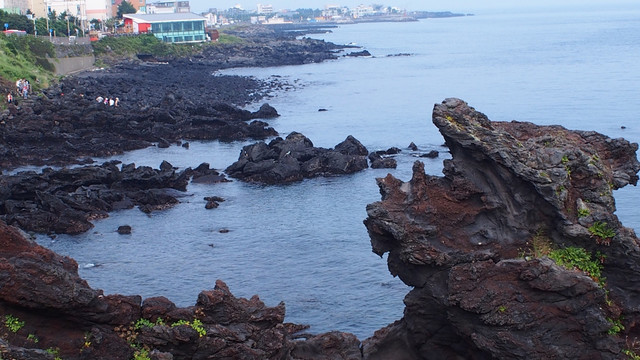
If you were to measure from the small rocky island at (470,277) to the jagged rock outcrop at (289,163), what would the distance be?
34.0 m

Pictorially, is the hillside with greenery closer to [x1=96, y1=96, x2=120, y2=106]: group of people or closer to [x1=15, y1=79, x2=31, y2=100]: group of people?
[x1=15, y1=79, x2=31, y2=100]: group of people

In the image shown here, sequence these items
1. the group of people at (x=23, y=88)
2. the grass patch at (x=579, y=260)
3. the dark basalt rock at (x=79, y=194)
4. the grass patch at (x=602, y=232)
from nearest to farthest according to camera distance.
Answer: the grass patch at (x=602, y=232), the grass patch at (x=579, y=260), the dark basalt rock at (x=79, y=194), the group of people at (x=23, y=88)

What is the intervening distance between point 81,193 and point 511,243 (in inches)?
1329

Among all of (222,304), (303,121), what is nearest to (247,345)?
(222,304)

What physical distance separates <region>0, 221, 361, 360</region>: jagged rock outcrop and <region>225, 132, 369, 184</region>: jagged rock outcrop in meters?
35.5

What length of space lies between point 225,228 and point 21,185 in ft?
41.5

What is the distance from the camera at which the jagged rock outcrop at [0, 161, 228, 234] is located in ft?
143

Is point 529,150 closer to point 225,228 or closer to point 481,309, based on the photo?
point 481,309

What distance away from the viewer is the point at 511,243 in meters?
20.7

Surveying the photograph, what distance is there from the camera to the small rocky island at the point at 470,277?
18484 mm

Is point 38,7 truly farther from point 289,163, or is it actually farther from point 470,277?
point 470,277

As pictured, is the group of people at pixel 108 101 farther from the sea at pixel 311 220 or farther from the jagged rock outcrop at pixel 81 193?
the jagged rock outcrop at pixel 81 193

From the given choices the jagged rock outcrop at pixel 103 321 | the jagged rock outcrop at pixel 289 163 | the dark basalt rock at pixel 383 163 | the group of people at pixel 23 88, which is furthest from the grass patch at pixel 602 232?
the group of people at pixel 23 88

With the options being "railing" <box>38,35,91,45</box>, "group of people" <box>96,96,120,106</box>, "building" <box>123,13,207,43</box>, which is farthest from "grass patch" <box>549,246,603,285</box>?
"building" <box>123,13,207,43</box>
